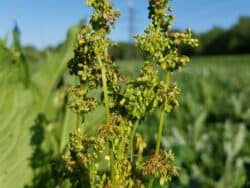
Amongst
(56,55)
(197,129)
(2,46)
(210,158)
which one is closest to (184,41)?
(2,46)

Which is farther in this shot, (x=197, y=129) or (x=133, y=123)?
(x=197, y=129)

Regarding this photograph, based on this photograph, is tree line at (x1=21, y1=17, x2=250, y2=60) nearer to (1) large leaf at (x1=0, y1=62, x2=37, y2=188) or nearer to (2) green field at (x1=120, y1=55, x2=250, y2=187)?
(2) green field at (x1=120, y1=55, x2=250, y2=187)

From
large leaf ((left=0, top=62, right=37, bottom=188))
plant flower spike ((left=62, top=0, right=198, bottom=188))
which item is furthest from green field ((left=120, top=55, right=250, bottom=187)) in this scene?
plant flower spike ((left=62, top=0, right=198, bottom=188))

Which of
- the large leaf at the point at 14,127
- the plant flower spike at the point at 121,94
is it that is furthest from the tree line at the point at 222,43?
the plant flower spike at the point at 121,94

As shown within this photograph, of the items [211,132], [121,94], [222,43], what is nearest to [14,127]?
[121,94]

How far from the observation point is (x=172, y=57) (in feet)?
2.31

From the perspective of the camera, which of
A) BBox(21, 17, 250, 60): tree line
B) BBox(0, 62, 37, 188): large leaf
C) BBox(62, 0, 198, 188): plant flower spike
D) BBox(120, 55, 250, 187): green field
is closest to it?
BBox(62, 0, 198, 188): plant flower spike

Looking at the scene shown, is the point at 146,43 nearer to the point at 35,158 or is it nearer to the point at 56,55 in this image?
the point at 35,158

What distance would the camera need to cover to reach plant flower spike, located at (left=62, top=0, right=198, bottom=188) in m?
0.71

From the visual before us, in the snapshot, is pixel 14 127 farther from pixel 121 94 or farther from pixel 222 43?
pixel 222 43

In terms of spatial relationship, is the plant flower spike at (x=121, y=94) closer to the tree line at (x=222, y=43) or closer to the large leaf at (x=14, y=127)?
the large leaf at (x=14, y=127)

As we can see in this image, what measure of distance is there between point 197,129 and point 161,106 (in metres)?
4.78

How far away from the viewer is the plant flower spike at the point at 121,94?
2.33ft

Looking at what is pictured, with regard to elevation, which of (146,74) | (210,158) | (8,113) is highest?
(146,74)
